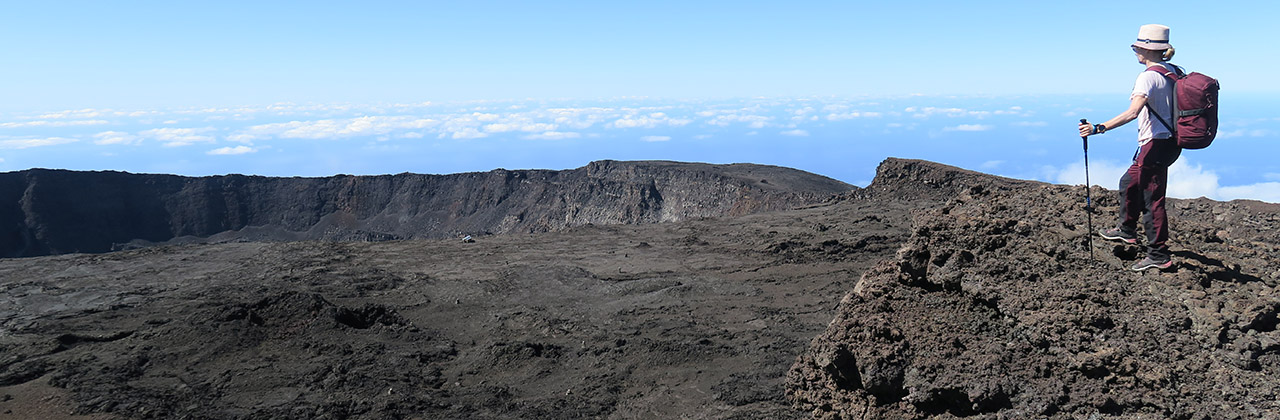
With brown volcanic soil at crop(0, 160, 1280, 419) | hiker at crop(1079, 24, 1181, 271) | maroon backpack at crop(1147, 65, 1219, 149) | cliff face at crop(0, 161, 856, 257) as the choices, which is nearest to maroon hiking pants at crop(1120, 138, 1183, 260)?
hiker at crop(1079, 24, 1181, 271)

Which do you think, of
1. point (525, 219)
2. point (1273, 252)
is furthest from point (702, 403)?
point (525, 219)

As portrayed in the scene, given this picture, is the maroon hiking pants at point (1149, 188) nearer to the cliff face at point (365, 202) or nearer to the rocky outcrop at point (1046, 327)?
the rocky outcrop at point (1046, 327)

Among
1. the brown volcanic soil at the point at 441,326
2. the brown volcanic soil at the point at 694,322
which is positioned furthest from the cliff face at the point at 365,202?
the brown volcanic soil at the point at 441,326

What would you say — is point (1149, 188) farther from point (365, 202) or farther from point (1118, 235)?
point (365, 202)

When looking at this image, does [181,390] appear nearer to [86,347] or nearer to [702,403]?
[86,347]

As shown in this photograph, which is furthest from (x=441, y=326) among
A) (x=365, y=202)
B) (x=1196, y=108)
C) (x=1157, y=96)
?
(x=365, y=202)
